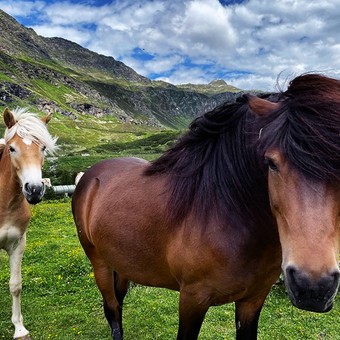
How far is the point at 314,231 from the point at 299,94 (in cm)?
102

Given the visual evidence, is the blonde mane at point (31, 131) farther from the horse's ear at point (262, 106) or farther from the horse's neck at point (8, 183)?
the horse's ear at point (262, 106)

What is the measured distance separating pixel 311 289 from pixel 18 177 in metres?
4.62

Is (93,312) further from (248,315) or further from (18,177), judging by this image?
(248,315)

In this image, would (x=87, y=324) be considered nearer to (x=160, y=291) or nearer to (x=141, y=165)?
(x=160, y=291)

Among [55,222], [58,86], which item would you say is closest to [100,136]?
[58,86]

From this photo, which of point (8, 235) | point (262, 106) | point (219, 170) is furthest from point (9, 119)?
point (262, 106)

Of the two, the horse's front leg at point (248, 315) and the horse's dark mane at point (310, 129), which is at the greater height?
the horse's dark mane at point (310, 129)

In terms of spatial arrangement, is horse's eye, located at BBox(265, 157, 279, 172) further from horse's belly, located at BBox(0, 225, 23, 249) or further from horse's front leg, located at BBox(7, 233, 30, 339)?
horse's front leg, located at BBox(7, 233, 30, 339)

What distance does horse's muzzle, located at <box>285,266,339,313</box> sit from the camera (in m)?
2.07

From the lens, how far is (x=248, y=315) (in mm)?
3707

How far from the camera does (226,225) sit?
3.15 m

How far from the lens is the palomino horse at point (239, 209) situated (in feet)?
7.25

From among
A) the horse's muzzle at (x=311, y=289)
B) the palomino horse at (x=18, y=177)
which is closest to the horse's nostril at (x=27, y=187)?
the palomino horse at (x=18, y=177)

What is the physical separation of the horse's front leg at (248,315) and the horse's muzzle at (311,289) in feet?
4.77
